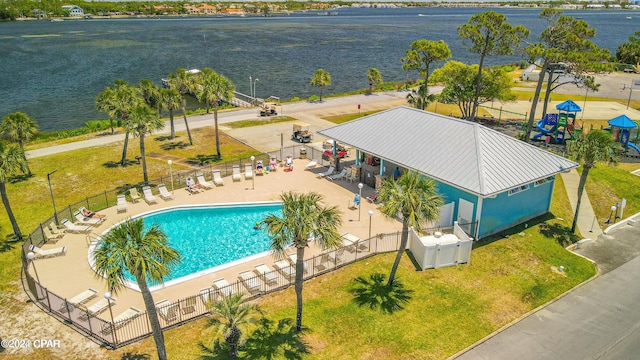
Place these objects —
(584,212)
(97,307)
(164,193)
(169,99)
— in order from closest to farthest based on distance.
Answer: (97,307) < (584,212) < (164,193) < (169,99)

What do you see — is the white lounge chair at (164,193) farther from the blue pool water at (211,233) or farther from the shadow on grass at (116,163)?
the shadow on grass at (116,163)

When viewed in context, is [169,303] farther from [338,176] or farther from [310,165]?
[310,165]

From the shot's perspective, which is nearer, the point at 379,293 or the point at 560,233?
the point at 379,293

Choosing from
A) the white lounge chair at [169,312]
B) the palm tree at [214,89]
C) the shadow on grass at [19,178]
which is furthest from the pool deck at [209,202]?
the shadow on grass at [19,178]

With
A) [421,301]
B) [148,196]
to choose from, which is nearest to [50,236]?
[148,196]

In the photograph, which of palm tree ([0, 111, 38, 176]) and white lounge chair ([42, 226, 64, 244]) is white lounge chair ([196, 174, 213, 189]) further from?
palm tree ([0, 111, 38, 176])

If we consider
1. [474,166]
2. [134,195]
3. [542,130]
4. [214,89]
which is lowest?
[134,195]

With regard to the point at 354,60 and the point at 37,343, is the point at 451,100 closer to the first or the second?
the point at 37,343

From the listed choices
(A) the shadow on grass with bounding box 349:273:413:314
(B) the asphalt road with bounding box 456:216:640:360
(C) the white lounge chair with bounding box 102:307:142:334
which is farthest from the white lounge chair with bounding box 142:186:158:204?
(B) the asphalt road with bounding box 456:216:640:360
